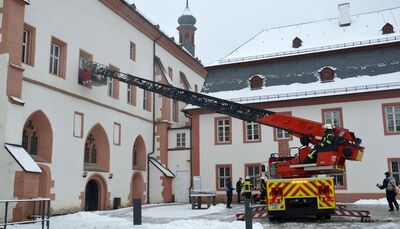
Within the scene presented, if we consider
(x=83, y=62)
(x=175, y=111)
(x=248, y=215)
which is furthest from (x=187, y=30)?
(x=248, y=215)

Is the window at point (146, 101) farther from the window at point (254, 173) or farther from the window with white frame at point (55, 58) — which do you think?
the window with white frame at point (55, 58)

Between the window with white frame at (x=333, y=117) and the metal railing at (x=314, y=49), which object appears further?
the metal railing at (x=314, y=49)

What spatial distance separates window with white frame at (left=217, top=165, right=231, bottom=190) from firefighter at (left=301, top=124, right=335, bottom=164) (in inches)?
570

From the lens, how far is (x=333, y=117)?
27.5 metres

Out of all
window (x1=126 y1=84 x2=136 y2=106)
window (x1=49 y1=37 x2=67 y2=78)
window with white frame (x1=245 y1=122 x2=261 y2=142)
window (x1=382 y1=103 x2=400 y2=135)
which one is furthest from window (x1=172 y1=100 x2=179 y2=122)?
window (x1=382 y1=103 x2=400 y2=135)

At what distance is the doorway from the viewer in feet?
77.3

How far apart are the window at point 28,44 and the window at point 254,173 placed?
14603mm

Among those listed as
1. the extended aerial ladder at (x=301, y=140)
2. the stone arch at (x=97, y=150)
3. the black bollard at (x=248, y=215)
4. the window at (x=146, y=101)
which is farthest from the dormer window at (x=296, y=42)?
the black bollard at (x=248, y=215)

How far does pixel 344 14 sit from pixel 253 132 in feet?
35.1

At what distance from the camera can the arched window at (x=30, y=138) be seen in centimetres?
1962

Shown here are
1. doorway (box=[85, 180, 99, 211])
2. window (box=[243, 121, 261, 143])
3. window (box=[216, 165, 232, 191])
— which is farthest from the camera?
window (box=[216, 165, 232, 191])

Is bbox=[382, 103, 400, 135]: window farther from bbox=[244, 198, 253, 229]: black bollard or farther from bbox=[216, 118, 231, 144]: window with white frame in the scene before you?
bbox=[244, 198, 253, 229]: black bollard

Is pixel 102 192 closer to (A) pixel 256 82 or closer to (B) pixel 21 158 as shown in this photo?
(B) pixel 21 158

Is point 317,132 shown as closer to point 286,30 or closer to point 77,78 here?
point 77,78
